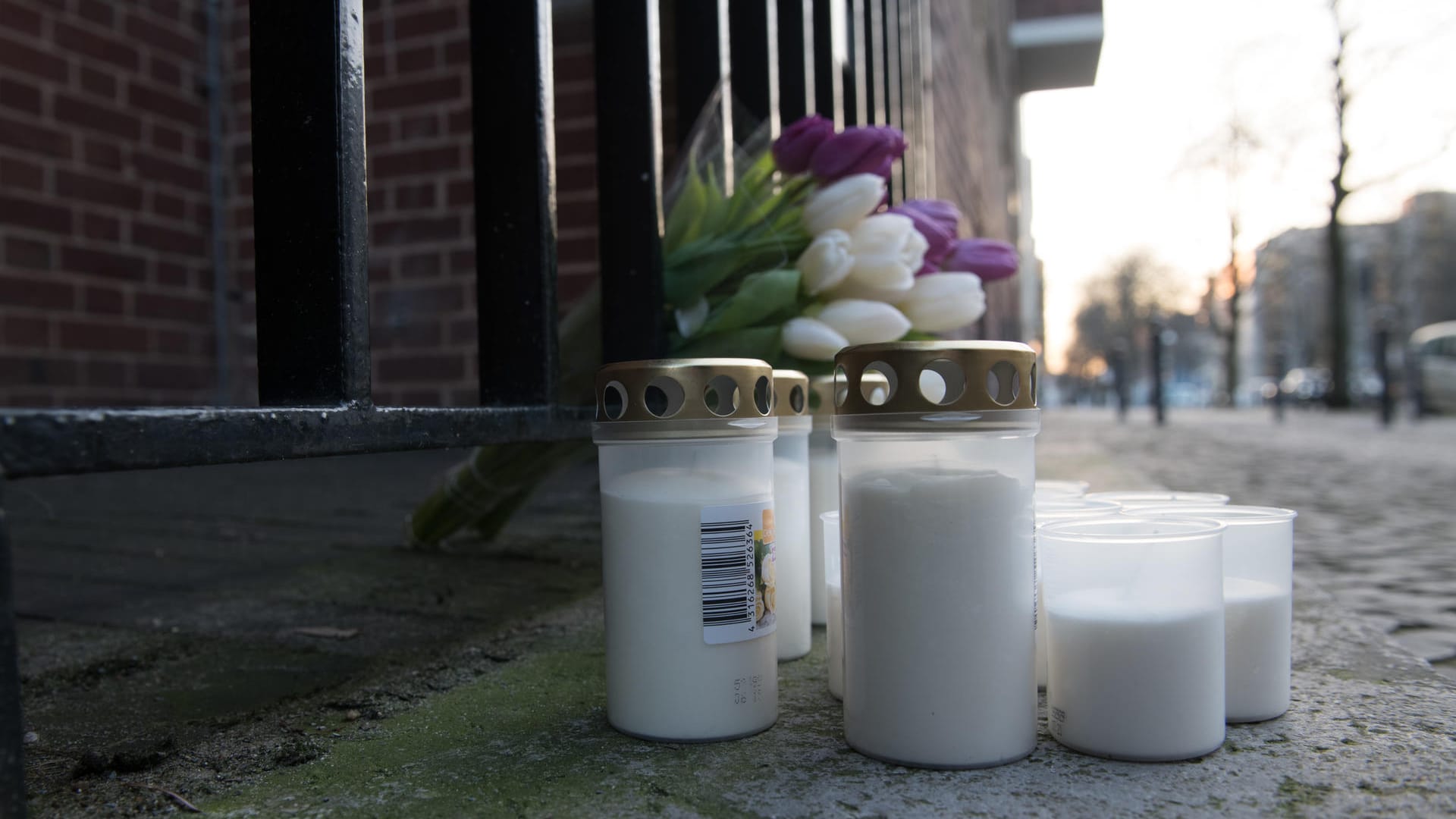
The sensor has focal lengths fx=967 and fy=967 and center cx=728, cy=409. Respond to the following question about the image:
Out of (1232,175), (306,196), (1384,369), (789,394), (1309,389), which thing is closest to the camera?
(306,196)

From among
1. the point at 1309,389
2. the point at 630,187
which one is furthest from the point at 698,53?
the point at 1309,389

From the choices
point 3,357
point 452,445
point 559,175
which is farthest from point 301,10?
point 3,357

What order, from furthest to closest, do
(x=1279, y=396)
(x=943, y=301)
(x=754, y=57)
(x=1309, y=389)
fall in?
(x=1309, y=389), (x=1279, y=396), (x=754, y=57), (x=943, y=301)

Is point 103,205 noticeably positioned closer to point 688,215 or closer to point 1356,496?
point 688,215

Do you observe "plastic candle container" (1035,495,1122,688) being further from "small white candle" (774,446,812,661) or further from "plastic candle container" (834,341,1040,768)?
"small white candle" (774,446,812,661)

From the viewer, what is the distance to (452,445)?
1.04 m

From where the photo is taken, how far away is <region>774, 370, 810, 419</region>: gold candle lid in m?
1.08

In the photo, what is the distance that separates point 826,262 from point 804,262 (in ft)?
0.13

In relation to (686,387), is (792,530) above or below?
below

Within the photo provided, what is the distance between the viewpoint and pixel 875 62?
3.31 m

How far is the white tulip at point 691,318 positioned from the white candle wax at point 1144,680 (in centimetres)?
76

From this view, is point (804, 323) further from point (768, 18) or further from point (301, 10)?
point (768, 18)

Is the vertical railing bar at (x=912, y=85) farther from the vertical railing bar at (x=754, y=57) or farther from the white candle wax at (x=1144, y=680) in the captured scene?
the white candle wax at (x=1144, y=680)

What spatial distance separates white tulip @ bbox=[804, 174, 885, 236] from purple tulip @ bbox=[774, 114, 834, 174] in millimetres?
56
